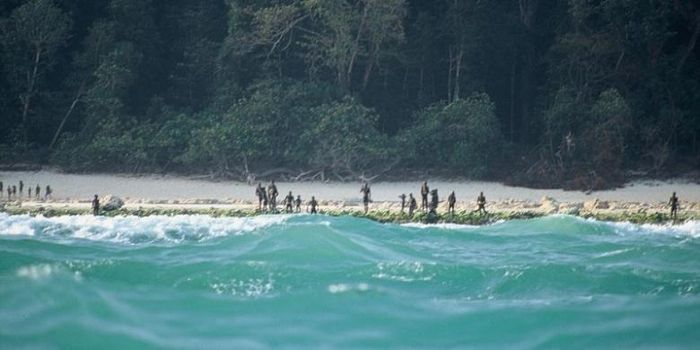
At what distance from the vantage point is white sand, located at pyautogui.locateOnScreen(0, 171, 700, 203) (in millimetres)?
28006

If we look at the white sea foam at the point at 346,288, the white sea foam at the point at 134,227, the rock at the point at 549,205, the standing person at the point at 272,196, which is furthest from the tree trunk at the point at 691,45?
the white sea foam at the point at 346,288

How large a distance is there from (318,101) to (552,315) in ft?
70.2

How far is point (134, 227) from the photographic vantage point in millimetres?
21078

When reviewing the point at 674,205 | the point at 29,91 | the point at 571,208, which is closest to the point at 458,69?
the point at 571,208

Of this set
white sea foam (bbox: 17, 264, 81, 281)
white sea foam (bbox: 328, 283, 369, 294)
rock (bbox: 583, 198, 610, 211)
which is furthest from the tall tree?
white sea foam (bbox: 328, 283, 369, 294)

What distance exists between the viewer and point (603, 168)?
96.9 feet

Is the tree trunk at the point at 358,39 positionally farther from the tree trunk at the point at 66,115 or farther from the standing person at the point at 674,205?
the standing person at the point at 674,205

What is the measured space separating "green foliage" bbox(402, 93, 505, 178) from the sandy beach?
82 cm

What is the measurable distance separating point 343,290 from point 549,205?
45.8 feet

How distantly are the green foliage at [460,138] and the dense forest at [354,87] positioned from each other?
61mm

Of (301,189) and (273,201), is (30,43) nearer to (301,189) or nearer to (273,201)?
(301,189)

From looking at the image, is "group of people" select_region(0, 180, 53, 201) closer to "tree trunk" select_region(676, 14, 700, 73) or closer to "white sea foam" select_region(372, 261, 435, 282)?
"white sea foam" select_region(372, 261, 435, 282)

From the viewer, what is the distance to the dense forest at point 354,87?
30.7 m

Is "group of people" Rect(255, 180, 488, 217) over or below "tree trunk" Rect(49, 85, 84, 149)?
below
